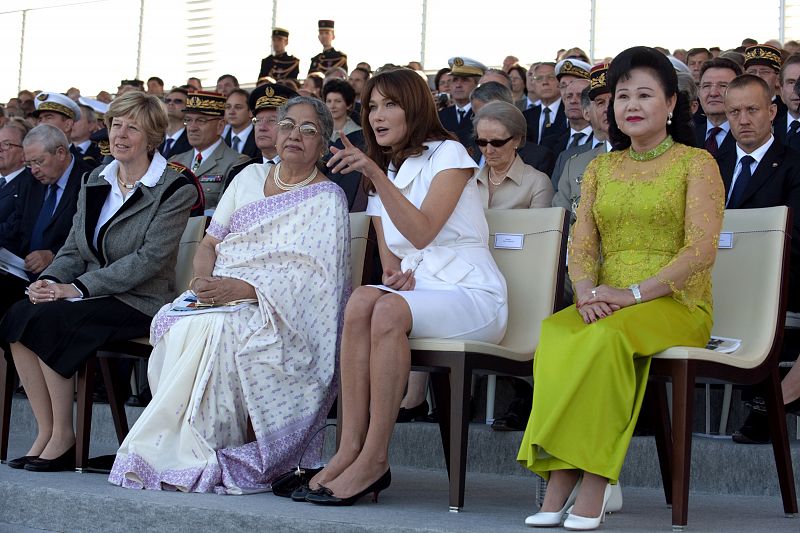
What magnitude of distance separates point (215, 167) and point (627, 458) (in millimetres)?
3314

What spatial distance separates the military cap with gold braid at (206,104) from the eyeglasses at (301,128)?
2.74m

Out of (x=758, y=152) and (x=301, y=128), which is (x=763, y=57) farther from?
(x=301, y=128)

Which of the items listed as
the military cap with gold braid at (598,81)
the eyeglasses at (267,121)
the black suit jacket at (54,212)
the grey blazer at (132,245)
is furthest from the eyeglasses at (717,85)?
the black suit jacket at (54,212)

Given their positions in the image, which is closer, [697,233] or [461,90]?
[697,233]

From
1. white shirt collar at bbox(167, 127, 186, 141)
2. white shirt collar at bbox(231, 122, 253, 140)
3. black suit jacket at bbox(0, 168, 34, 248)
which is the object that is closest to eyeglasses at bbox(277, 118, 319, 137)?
black suit jacket at bbox(0, 168, 34, 248)

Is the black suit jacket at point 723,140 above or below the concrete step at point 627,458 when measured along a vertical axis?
above

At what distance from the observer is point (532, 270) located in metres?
3.48

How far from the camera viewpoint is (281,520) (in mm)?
2801

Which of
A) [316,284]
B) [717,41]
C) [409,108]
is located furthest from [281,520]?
[717,41]

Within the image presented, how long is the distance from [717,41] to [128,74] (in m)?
6.78

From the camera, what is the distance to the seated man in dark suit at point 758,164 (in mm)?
3982

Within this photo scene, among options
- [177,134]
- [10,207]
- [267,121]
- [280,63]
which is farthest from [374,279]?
[280,63]

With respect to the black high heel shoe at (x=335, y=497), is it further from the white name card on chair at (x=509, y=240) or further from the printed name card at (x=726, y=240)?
the printed name card at (x=726, y=240)

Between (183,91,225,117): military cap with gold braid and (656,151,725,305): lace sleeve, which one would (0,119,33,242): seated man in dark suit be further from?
(656,151,725,305): lace sleeve
